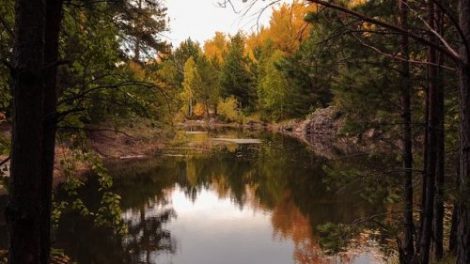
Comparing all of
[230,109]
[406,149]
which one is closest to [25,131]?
[406,149]

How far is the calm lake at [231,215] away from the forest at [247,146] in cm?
10

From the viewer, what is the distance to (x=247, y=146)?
3925 centimetres

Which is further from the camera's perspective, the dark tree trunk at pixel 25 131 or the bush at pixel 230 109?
the bush at pixel 230 109

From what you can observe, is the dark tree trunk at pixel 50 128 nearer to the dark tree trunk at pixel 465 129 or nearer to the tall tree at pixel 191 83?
the dark tree trunk at pixel 465 129

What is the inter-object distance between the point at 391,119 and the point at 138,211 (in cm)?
1130

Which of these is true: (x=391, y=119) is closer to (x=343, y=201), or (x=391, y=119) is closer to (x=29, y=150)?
(x=29, y=150)

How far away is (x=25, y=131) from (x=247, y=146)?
36.2 meters

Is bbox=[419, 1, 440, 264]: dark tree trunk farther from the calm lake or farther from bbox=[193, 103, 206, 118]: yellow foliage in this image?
bbox=[193, 103, 206, 118]: yellow foliage

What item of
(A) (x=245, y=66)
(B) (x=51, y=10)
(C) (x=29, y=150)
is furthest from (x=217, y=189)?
(A) (x=245, y=66)

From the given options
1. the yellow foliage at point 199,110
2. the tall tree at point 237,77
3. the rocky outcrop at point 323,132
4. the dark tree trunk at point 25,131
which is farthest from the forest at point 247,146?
the yellow foliage at point 199,110

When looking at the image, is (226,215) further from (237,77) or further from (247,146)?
(237,77)

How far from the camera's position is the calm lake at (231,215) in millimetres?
12477

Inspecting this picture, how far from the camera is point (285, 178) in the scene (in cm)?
2447

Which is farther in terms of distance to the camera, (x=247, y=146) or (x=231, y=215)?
(x=247, y=146)
